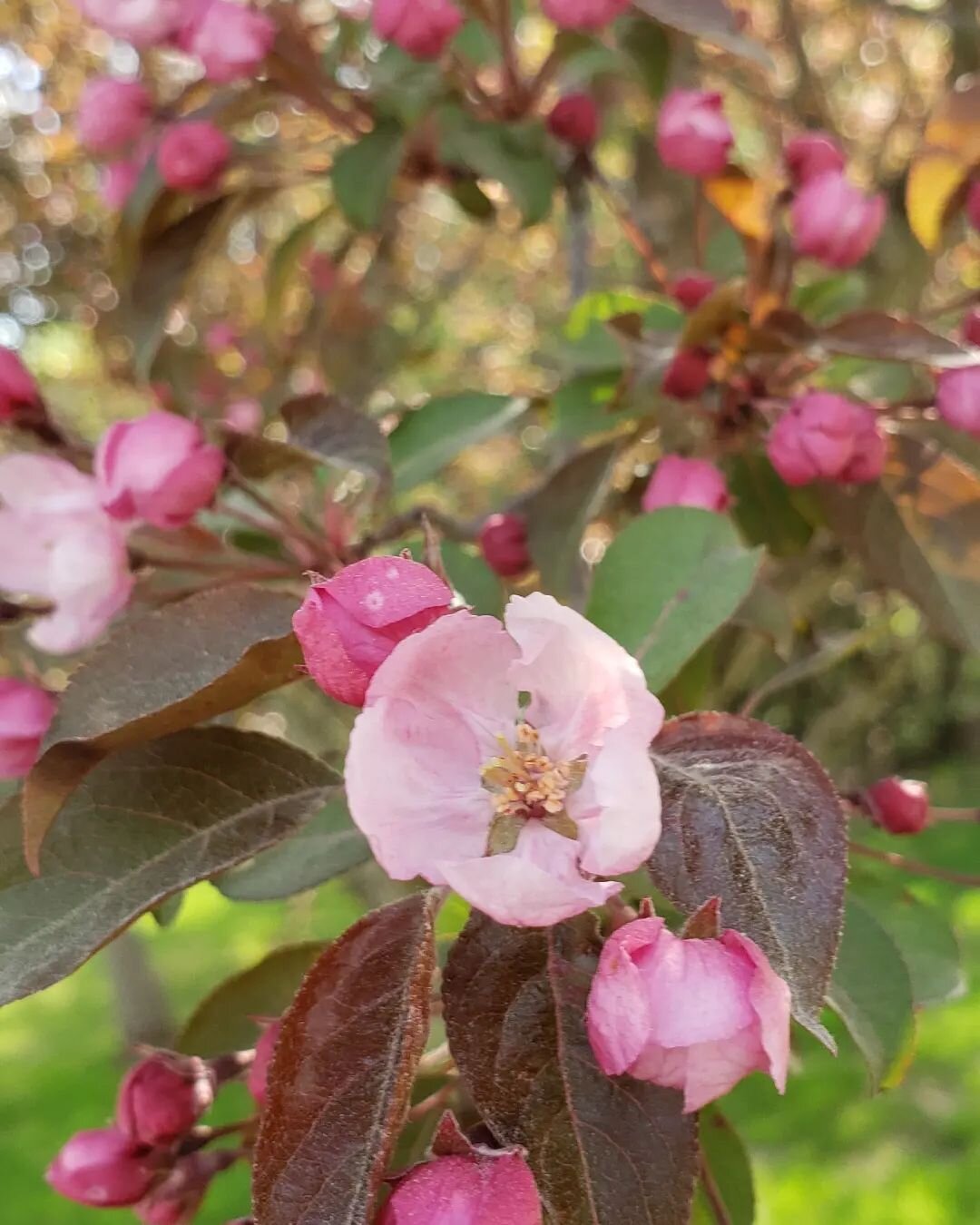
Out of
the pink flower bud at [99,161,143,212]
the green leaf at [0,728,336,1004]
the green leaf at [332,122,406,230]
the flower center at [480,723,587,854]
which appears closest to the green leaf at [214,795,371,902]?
the green leaf at [0,728,336,1004]

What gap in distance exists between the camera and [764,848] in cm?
57

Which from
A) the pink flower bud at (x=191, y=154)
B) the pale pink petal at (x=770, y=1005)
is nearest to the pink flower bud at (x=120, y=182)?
the pink flower bud at (x=191, y=154)

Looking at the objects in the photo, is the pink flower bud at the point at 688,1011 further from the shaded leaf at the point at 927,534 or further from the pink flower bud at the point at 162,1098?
the shaded leaf at the point at 927,534

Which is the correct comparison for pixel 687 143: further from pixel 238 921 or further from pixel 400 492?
pixel 238 921

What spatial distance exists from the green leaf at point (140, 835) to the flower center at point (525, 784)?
13 cm

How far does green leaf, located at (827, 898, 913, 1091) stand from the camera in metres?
0.73

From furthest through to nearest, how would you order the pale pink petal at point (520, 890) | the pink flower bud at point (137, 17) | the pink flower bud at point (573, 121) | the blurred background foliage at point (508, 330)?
the blurred background foliage at point (508, 330) < the pink flower bud at point (573, 121) < the pink flower bud at point (137, 17) < the pale pink petal at point (520, 890)

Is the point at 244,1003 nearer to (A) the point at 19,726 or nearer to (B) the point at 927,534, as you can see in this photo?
(A) the point at 19,726

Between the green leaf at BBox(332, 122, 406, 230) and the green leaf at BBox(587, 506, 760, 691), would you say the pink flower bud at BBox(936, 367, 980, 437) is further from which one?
the green leaf at BBox(332, 122, 406, 230)

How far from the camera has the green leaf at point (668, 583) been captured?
0.78 meters

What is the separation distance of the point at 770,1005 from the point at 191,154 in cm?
109

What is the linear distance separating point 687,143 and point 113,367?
1.31 metres

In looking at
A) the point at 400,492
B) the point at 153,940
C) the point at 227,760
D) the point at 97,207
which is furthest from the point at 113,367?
the point at 153,940

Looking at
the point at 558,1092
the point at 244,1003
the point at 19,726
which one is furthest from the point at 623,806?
the point at 244,1003
